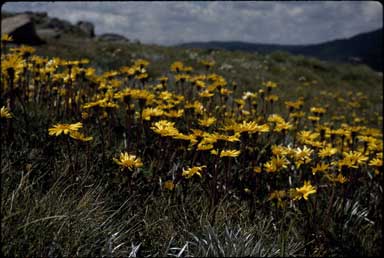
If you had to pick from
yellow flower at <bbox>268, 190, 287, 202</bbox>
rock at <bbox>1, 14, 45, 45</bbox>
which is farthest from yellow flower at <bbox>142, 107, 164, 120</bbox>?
rock at <bbox>1, 14, 45, 45</bbox>

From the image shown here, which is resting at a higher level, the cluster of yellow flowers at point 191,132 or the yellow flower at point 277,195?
the cluster of yellow flowers at point 191,132

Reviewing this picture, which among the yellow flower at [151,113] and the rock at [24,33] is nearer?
the yellow flower at [151,113]

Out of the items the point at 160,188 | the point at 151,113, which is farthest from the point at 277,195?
the point at 151,113

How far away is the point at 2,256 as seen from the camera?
164cm

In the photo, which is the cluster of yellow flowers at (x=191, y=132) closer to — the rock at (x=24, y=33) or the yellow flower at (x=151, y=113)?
the yellow flower at (x=151, y=113)

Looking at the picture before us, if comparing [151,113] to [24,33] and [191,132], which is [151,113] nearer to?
[191,132]

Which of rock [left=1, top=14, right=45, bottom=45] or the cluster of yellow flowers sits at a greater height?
rock [left=1, top=14, right=45, bottom=45]

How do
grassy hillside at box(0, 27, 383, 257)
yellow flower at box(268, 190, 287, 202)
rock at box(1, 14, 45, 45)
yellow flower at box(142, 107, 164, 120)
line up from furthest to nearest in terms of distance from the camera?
rock at box(1, 14, 45, 45) → yellow flower at box(142, 107, 164, 120) → yellow flower at box(268, 190, 287, 202) → grassy hillside at box(0, 27, 383, 257)

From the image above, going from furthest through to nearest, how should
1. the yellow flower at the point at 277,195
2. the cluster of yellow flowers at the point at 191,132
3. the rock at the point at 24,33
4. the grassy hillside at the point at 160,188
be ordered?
the rock at the point at 24,33
the yellow flower at the point at 277,195
the cluster of yellow flowers at the point at 191,132
the grassy hillside at the point at 160,188

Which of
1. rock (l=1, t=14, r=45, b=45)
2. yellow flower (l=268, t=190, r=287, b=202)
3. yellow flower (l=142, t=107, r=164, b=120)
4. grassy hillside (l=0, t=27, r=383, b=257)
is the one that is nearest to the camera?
grassy hillside (l=0, t=27, r=383, b=257)

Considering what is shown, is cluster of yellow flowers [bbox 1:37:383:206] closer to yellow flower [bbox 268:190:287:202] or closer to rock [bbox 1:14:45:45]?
yellow flower [bbox 268:190:287:202]

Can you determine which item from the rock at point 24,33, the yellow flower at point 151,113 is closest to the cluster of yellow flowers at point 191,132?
the yellow flower at point 151,113

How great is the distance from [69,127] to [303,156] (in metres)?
1.80

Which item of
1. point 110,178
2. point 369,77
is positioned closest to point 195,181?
point 110,178
